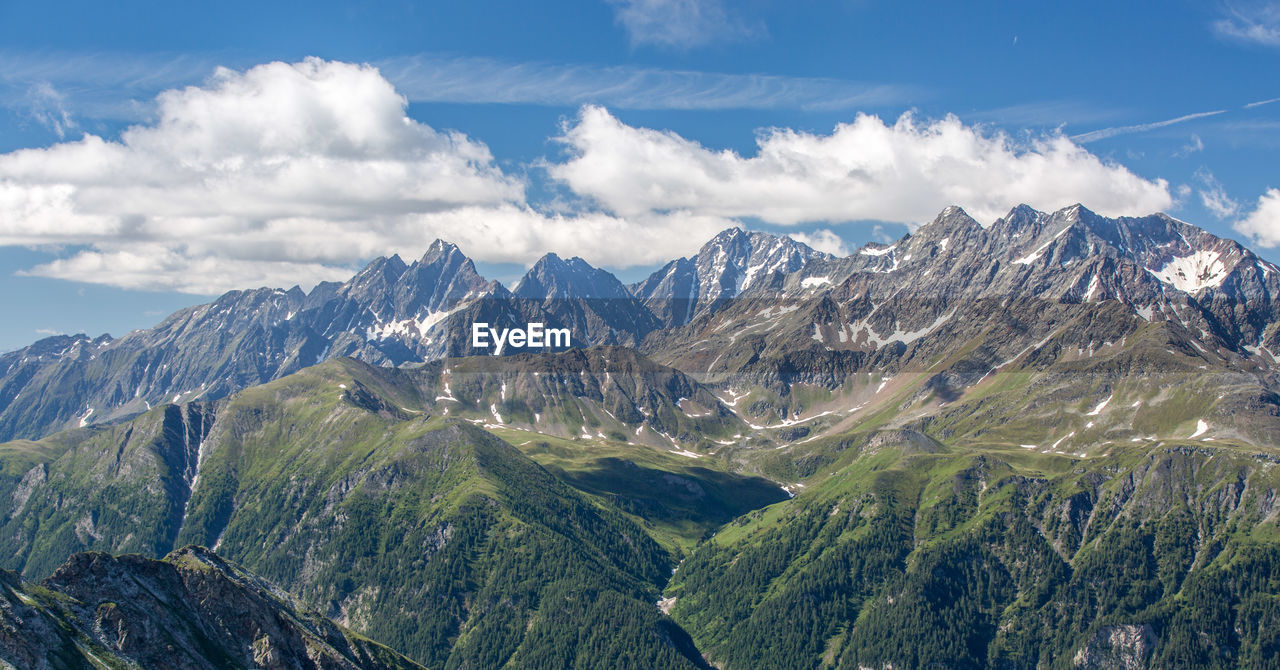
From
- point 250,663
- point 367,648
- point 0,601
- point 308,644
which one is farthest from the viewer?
point 367,648

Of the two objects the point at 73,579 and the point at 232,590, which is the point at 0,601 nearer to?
the point at 73,579

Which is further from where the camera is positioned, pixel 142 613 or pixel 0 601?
pixel 142 613

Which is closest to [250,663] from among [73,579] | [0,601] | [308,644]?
[308,644]

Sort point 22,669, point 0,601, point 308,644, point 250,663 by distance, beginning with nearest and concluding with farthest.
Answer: point 22,669
point 0,601
point 250,663
point 308,644

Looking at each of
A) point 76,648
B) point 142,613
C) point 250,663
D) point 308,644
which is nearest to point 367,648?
point 308,644

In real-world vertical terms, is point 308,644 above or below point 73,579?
below

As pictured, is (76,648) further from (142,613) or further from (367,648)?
(367,648)

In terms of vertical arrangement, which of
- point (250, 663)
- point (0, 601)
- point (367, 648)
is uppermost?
point (0, 601)
